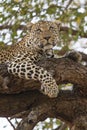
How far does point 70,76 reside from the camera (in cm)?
548

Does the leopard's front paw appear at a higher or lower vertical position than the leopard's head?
lower

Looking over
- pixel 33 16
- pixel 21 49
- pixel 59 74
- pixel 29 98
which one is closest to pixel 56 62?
pixel 59 74

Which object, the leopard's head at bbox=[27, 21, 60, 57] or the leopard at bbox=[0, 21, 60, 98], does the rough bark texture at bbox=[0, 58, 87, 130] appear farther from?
the leopard's head at bbox=[27, 21, 60, 57]

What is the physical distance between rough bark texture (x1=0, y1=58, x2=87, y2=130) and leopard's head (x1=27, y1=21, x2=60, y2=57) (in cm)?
74

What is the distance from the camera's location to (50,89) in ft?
17.7

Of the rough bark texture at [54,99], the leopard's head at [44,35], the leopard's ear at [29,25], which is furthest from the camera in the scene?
the leopard's ear at [29,25]

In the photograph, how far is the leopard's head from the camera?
6.33m

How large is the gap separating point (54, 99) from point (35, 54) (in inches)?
27.4

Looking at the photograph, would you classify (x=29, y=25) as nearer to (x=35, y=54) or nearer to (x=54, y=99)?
(x=35, y=54)

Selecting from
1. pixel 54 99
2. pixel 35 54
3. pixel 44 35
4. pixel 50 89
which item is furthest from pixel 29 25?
pixel 50 89

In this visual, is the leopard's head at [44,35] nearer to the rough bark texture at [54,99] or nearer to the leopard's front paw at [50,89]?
the rough bark texture at [54,99]

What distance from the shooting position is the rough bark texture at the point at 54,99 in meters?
5.40

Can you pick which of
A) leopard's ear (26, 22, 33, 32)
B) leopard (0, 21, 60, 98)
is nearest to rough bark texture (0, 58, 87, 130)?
leopard (0, 21, 60, 98)

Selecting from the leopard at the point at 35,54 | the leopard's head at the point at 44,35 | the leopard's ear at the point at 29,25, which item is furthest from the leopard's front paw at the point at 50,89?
the leopard's ear at the point at 29,25
